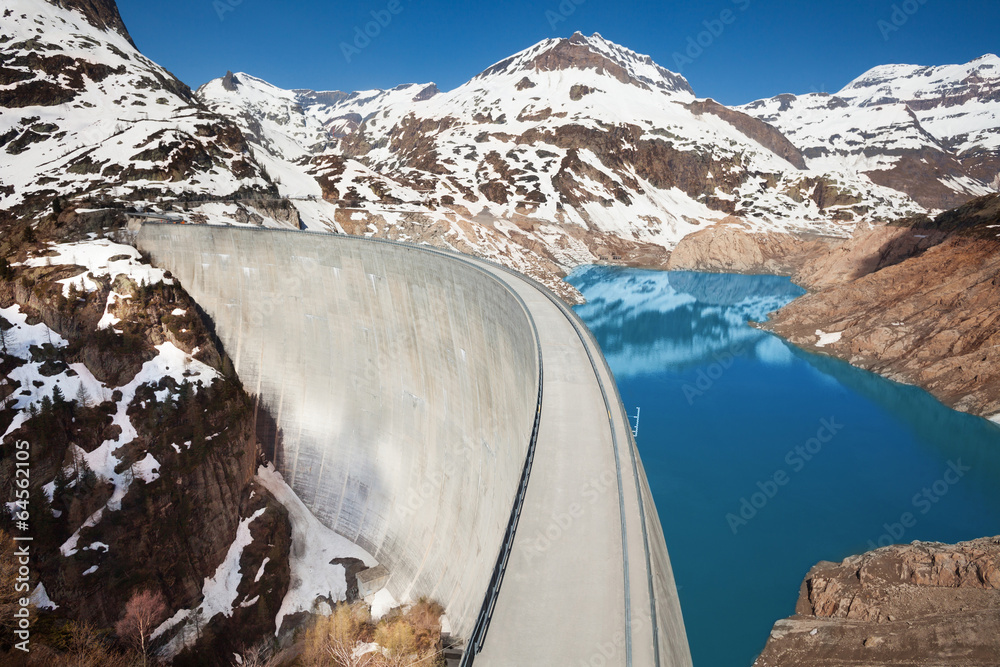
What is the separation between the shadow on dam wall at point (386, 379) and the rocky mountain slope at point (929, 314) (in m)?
28.0

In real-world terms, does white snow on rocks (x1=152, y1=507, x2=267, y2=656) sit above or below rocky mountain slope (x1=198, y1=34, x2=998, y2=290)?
below

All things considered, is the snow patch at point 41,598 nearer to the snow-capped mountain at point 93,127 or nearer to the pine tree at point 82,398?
the pine tree at point 82,398

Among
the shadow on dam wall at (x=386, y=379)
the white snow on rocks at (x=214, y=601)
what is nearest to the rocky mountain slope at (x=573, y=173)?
the shadow on dam wall at (x=386, y=379)

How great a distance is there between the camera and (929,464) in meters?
24.6

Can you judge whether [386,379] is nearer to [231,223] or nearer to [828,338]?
[231,223]

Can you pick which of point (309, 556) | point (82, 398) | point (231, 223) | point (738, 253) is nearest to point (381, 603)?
point (309, 556)

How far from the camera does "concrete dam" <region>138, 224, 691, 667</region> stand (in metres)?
7.03

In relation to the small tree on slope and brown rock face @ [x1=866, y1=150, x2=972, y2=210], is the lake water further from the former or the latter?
brown rock face @ [x1=866, y1=150, x2=972, y2=210]

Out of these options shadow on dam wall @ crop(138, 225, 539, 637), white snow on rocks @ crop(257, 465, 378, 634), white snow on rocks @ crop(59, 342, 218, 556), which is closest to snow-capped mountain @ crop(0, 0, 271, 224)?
shadow on dam wall @ crop(138, 225, 539, 637)

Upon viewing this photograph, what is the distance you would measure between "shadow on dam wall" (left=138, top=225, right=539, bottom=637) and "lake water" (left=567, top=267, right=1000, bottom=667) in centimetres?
758

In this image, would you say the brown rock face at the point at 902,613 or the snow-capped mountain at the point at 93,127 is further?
the snow-capped mountain at the point at 93,127

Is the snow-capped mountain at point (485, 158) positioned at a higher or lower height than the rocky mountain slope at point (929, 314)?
higher

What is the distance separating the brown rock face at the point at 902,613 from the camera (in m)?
11.8

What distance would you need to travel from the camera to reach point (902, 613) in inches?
515
